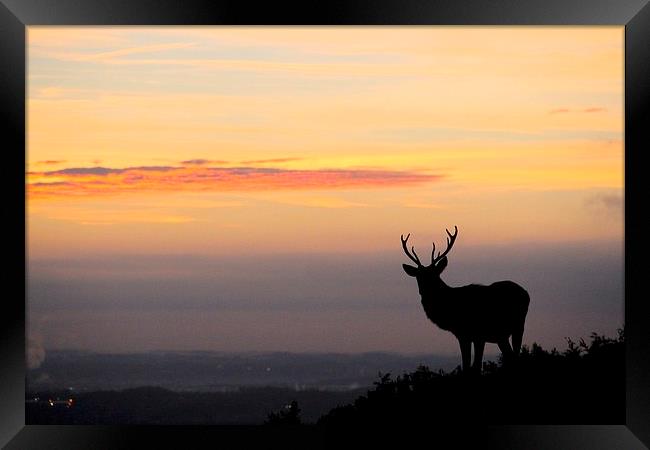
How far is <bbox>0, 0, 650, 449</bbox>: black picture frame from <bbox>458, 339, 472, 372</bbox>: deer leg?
2.31 metres

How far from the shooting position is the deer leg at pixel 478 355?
309 inches

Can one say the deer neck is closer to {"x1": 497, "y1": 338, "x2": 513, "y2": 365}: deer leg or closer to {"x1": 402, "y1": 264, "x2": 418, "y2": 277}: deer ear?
{"x1": 402, "y1": 264, "x2": 418, "y2": 277}: deer ear

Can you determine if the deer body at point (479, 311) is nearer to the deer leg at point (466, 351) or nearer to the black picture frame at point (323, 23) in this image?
the deer leg at point (466, 351)

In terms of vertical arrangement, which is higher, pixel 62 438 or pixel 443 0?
pixel 443 0


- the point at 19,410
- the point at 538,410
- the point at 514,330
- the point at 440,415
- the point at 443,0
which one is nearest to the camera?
the point at 443,0

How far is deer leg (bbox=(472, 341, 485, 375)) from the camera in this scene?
7.84 m

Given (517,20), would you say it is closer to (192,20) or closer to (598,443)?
(192,20)

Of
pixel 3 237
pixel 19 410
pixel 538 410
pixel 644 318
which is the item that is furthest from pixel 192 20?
pixel 538 410

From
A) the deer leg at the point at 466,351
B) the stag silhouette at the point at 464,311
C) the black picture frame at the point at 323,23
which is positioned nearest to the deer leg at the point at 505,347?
the stag silhouette at the point at 464,311

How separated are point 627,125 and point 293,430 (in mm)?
2243

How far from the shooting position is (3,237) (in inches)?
210

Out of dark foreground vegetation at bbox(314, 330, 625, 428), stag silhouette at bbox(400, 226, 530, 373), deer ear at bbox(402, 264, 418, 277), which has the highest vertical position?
deer ear at bbox(402, 264, 418, 277)

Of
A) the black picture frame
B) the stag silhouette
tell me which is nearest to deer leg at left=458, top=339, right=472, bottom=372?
the stag silhouette

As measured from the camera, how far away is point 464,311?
823cm
